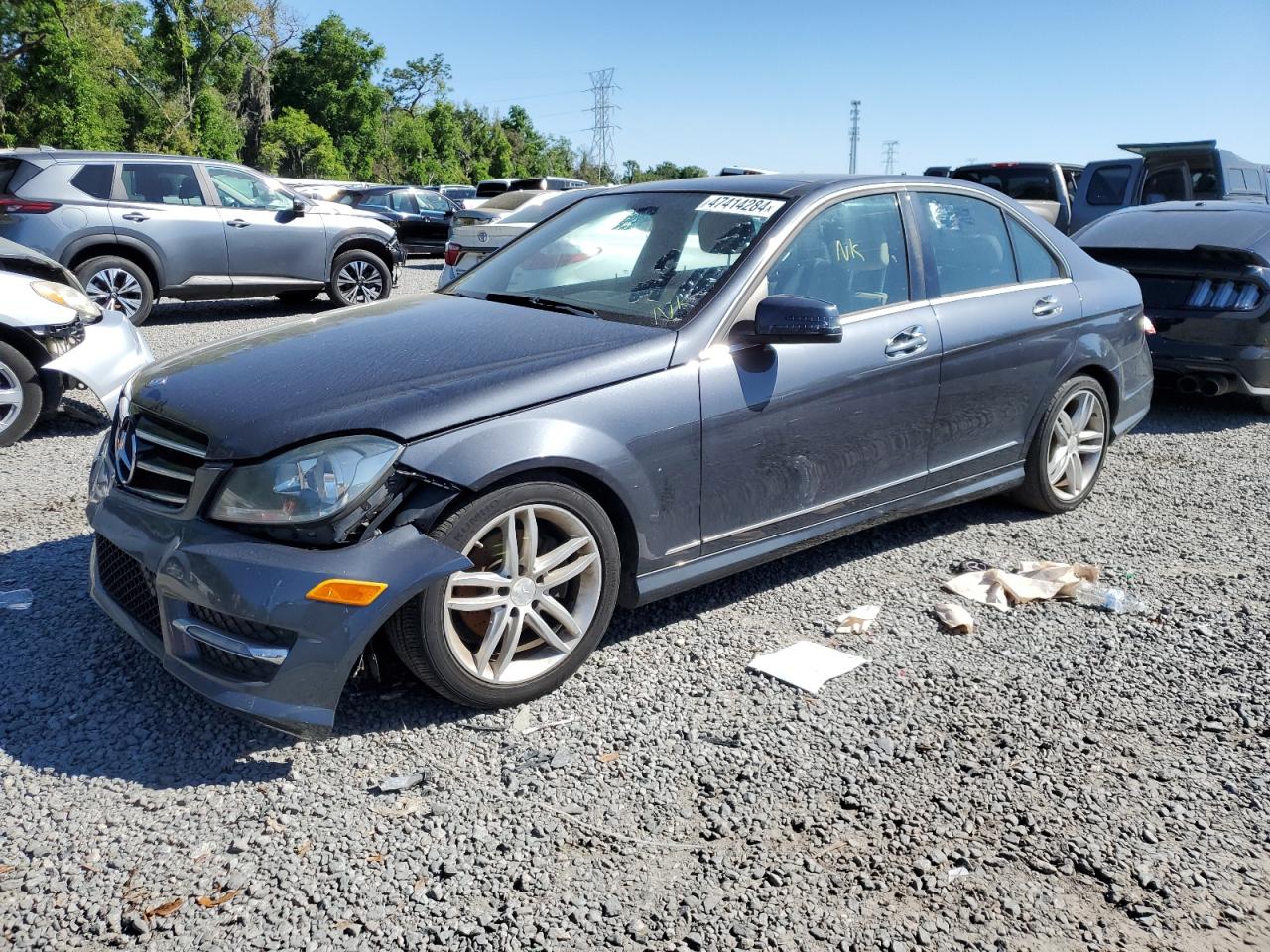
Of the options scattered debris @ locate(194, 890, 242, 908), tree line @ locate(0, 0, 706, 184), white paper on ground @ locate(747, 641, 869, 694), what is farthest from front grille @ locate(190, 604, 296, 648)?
tree line @ locate(0, 0, 706, 184)

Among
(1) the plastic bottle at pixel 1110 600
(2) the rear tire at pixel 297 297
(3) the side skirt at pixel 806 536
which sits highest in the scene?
(2) the rear tire at pixel 297 297

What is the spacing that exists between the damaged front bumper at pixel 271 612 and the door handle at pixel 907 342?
6.70ft

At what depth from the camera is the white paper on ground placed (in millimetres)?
3613

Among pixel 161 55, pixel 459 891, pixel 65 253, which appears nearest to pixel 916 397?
pixel 459 891

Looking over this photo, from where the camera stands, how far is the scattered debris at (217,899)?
248 centimetres

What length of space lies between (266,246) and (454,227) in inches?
133

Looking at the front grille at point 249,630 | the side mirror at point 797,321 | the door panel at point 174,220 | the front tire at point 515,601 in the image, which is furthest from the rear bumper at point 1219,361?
the door panel at point 174,220

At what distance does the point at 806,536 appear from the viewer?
408cm

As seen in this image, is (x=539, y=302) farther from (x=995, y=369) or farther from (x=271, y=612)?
(x=995, y=369)

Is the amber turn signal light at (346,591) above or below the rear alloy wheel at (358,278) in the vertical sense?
below

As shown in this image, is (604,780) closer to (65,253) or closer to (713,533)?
(713,533)

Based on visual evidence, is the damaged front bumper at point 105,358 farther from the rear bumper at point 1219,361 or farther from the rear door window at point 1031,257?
the rear bumper at point 1219,361

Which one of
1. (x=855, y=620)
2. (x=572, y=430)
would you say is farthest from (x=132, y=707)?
(x=855, y=620)

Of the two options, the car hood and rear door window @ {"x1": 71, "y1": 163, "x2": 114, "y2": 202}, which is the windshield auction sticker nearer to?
the car hood
